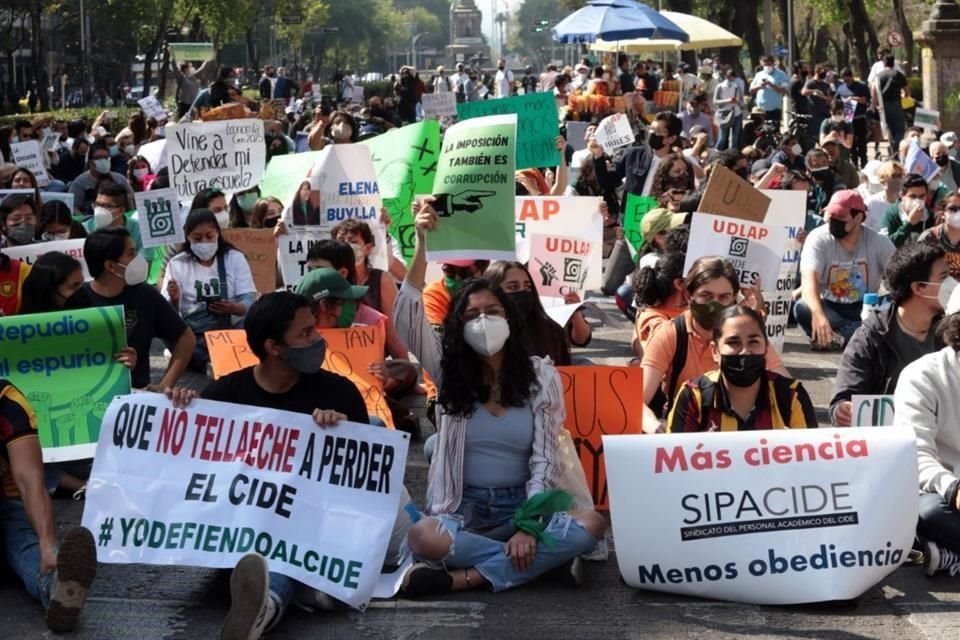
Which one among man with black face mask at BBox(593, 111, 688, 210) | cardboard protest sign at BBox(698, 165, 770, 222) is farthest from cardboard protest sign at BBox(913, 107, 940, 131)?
cardboard protest sign at BBox(698, 165, 770, 222)

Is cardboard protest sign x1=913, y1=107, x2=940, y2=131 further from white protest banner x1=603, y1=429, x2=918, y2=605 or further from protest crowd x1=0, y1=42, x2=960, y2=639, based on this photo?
white protest banner x1=603, y1=429, x2=918, y2=605

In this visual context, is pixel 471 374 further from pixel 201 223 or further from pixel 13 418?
pixel 201 223

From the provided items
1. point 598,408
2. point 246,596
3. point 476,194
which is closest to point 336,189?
point 476,194

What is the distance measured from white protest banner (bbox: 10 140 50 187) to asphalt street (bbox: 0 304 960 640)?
44.2 feet

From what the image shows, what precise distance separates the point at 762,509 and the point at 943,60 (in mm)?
27037

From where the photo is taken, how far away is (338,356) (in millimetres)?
8789

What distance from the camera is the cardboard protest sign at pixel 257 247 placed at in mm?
13016

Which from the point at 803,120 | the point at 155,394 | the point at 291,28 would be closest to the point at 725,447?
the point at 155,394

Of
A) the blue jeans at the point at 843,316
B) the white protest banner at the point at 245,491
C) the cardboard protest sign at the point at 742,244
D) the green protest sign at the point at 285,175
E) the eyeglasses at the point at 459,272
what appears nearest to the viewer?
the white protest banner at the point at 245,491

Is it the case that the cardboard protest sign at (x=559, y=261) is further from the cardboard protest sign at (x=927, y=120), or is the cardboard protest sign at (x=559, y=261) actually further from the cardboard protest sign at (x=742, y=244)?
the cardboard protest sign at (x=927, y=120)

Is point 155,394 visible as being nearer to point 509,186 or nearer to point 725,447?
point 725,447

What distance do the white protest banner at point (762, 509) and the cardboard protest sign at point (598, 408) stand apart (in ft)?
4.01

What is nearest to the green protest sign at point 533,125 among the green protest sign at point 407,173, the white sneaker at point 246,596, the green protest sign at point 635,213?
the green protest sign at point 407,173

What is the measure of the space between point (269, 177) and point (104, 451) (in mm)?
7763
